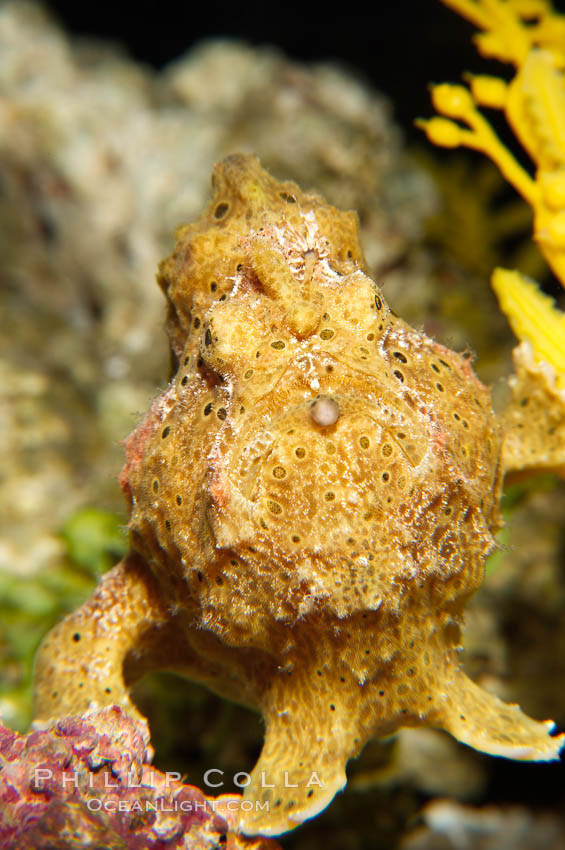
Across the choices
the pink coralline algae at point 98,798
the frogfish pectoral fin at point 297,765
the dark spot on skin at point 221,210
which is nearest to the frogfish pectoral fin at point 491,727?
the frogfish pectoral fin at point 297,765

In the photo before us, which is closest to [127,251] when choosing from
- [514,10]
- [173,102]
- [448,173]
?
[173,102]

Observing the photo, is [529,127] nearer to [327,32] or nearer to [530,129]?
[530,129]

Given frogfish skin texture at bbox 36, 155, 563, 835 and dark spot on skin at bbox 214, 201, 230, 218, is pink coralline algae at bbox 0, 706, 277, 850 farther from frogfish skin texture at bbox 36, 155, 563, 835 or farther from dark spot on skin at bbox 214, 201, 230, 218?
dark spot on skin at bbox 214, 201, 230, 218

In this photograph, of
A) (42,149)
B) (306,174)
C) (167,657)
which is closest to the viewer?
(167,657)

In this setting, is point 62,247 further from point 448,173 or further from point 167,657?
point 167,657

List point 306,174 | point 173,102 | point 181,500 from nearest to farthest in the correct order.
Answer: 1. point 181,500
2. point 306,174
3. point 173,102

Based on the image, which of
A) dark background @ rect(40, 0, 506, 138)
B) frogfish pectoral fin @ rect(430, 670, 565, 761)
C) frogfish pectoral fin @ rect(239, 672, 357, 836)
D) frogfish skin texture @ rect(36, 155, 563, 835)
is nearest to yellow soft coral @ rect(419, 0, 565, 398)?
frogfish skin texture @ rect(36, 155, 563, 835)

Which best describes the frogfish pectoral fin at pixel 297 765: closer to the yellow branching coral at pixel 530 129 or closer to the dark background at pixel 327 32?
the yellow branching coral at pixel 530 129
